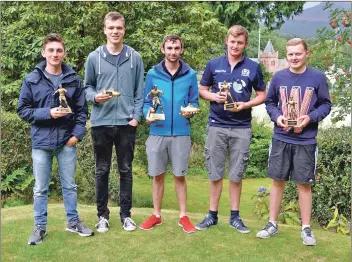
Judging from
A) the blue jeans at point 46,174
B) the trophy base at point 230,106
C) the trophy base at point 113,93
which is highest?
the trophy base at point 113,93

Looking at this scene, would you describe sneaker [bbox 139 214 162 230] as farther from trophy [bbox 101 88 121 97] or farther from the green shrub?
the green shrub

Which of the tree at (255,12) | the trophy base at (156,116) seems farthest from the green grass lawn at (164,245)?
the tree at (255,12)

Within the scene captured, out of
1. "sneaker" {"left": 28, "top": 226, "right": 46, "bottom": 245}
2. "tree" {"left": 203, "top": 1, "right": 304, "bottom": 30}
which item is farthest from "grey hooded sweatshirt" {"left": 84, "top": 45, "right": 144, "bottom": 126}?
"tree" {"left": 203, "top": 1, "right": 304, "bottom": 30}

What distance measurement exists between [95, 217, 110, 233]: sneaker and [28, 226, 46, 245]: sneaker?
1.81 feet

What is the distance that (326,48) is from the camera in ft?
28.8

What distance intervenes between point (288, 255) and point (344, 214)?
2.47 metres

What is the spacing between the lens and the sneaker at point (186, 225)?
496 centimetres

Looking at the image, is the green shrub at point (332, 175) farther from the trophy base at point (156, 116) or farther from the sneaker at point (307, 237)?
the trophy base at point (156, 116)

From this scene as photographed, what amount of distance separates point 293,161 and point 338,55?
4.55 meters

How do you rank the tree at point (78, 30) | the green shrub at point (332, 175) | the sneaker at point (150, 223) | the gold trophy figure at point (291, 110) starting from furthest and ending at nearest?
the tree at point (78, 30), the green shrub at point (332, 175), the sneaker at point (150, 223), the gold trophy figure at point (291, 110)

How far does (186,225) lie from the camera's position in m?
5.00

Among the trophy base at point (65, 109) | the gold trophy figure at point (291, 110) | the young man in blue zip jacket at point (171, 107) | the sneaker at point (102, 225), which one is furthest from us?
the sneaker at point (102, 225)

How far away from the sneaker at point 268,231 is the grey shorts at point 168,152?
3.32 feet

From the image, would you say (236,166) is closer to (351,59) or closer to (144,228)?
(144,228)
